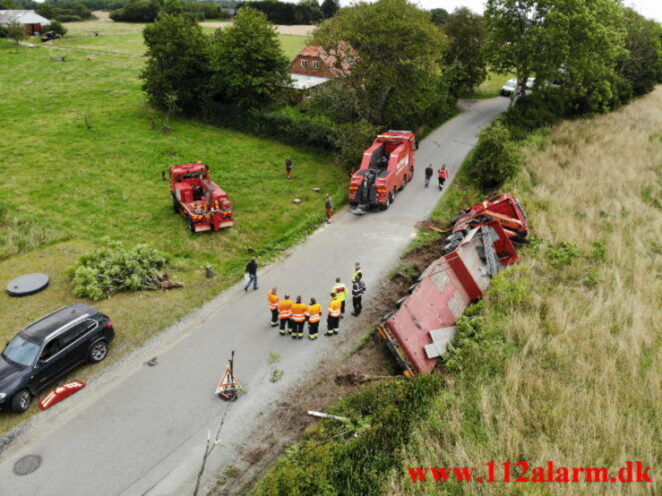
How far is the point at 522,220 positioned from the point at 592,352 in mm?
6993

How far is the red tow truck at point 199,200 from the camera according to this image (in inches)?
709

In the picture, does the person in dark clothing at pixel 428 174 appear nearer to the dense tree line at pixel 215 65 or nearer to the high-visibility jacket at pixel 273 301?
the high-visibility jacket at pixel 273 301

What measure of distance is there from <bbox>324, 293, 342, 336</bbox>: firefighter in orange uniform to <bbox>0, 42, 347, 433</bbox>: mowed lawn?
4306 mm

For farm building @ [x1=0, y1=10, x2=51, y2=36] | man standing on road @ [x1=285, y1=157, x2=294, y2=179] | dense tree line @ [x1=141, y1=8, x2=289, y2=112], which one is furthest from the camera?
farm building @ [x1=0, y1=10, x2=51, y2=36]

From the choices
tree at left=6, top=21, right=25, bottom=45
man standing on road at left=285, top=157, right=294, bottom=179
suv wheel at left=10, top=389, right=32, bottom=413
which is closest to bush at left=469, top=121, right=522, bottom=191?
man standing on road at left=285, top=157, right=294, bottom=179

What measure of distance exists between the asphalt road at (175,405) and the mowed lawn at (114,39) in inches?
1687

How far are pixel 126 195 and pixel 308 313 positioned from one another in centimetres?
1399

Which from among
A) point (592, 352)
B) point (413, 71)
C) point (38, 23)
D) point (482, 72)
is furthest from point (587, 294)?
point (38, 23)

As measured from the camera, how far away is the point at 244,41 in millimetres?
30203

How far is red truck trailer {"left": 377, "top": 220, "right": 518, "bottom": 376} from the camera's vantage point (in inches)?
431

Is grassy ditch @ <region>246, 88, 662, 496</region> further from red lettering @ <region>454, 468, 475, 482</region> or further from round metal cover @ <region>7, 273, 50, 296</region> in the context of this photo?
round metal cover @ <region>7, 273, 50, 296</region>

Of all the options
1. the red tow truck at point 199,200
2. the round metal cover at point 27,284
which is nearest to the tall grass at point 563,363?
the red tow truck at point 199,200

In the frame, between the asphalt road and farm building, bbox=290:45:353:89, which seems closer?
the asphalt road

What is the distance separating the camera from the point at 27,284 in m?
14.5
